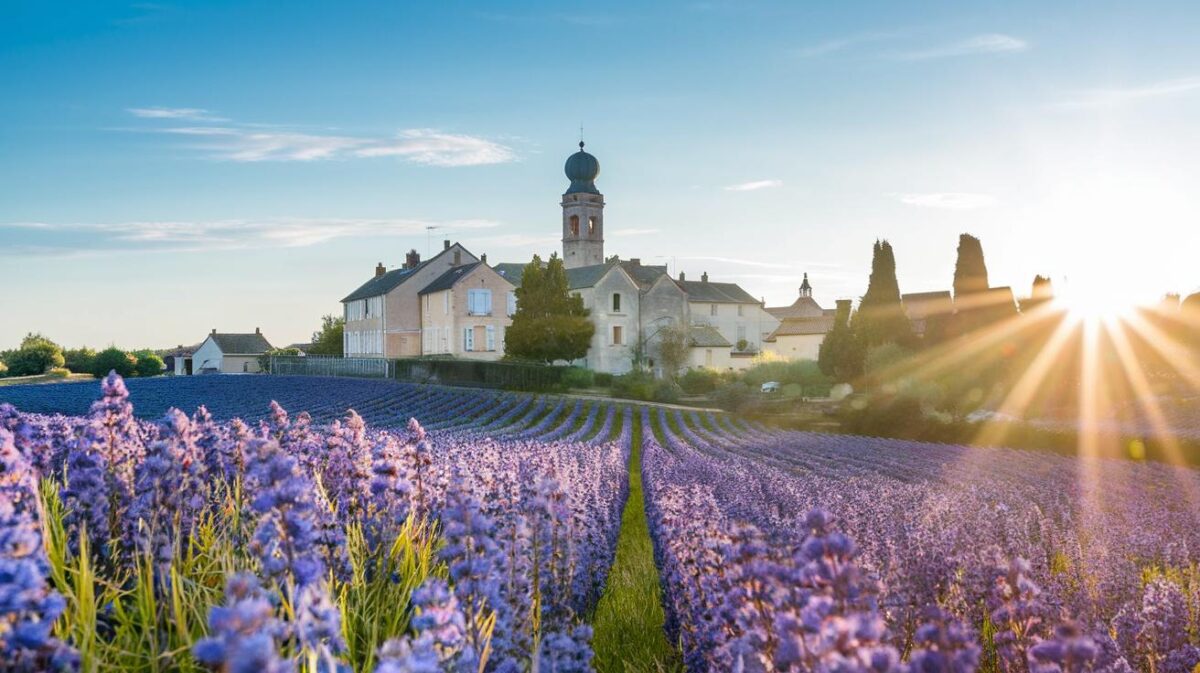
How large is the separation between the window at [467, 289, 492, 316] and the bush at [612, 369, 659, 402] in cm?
1190

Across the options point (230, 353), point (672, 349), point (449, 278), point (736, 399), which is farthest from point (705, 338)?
point (230, 353)

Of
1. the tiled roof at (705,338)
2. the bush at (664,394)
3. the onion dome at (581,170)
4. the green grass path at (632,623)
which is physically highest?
the onion dome at (581,170)

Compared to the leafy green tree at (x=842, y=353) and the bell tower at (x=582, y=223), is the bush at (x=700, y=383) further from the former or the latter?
the bell tower at (x=582, y=223)

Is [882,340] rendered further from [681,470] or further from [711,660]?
[711,660]

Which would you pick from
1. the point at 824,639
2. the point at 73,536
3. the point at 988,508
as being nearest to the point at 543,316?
the point at 988,508

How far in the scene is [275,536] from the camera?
3.04 meters

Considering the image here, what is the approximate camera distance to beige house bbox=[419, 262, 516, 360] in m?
47.2

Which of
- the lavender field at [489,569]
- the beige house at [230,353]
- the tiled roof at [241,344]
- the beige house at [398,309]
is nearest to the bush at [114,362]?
the beige house at [230,353]

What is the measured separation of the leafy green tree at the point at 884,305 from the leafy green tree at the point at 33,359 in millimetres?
47223

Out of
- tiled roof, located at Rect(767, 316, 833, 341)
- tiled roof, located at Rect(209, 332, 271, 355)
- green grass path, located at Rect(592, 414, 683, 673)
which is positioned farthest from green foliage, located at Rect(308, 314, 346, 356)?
green grass path, located at Rect(592, 414, 683, 673)

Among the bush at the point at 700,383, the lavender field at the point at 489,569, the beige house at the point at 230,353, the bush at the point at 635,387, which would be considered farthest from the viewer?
the beige house at the point at 230,353

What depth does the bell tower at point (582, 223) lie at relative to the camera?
64.6 meters

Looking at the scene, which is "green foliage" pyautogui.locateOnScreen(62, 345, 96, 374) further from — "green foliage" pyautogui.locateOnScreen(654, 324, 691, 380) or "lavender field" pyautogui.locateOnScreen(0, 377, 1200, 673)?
"lavender field" pyautogui.locateOnScreen(0, 377, 1200, 673)

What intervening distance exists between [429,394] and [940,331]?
2489 centimetres
